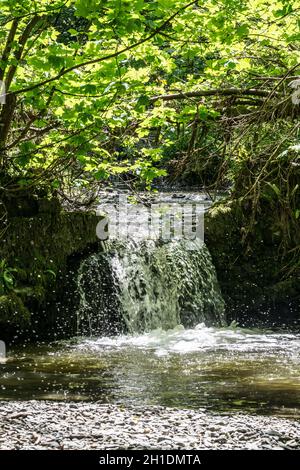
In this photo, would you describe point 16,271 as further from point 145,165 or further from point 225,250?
point 225,250

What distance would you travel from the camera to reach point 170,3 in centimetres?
562

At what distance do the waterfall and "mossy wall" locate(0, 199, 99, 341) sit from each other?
0.43m

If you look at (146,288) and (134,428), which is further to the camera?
(146,288)

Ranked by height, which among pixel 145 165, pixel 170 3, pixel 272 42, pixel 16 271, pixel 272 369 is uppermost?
pixel 272 42

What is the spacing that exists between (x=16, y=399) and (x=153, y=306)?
5.08 m

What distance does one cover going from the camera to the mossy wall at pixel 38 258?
973cm

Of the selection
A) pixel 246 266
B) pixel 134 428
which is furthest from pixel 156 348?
pixel 134 428

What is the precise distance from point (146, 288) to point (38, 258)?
6.75 ft

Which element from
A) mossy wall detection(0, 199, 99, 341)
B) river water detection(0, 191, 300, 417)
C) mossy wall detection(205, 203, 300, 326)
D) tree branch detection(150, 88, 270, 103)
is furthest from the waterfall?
tree branch detection(150, 88, 270, 103)

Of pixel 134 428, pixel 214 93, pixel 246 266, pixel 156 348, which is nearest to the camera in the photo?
pixel 134 428

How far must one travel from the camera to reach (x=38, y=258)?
10.3 metres

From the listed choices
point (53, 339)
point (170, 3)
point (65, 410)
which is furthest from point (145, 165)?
point (65, 410)

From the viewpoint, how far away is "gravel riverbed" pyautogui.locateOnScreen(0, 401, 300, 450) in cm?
468

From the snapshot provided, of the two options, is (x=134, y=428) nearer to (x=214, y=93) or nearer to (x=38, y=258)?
(x=214, y=93)
